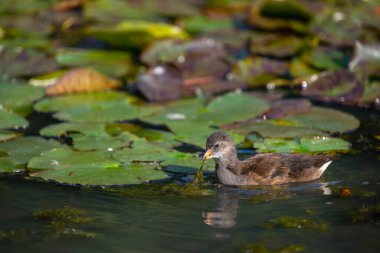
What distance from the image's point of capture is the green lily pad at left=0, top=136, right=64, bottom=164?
8.84 m

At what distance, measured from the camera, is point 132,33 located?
12430 mm

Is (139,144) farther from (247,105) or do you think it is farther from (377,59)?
(377,59)

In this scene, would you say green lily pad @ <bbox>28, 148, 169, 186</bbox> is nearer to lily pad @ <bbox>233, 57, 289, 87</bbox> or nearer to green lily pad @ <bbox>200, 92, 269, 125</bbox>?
green lily pad @ <bbox>200, 92, 269, 125</bbox>

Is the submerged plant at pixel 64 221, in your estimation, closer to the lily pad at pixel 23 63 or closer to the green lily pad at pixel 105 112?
the green lily pad at pixel 105 112

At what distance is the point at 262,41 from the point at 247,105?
7.48 ft

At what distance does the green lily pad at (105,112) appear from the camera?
1023 centimetres

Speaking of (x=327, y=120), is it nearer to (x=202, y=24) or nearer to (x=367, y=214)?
(x=367, y=214)

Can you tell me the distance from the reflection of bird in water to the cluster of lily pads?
66 centimetres

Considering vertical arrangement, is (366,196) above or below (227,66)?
below

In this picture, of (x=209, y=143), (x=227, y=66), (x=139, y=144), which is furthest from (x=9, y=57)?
(x=209, y=143)

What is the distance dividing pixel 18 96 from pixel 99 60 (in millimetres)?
1877

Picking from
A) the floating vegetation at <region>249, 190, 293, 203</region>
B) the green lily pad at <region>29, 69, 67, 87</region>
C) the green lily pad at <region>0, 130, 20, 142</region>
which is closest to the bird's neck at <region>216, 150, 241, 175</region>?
the floating vegetation at <region>249, 190, 293, 203</region>

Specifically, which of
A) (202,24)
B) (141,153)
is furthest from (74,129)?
(202,24)

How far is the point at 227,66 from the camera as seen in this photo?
12.2 meters
